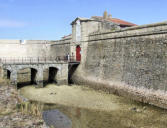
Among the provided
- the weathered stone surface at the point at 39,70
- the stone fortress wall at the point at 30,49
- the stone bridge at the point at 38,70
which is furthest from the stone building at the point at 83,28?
the stone fortress wall at the point at 30,49

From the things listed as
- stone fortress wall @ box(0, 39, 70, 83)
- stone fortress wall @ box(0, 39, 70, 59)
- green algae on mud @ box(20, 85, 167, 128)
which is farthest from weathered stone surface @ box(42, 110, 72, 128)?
stone fortress wall @ box(0, 39, 70, 59)

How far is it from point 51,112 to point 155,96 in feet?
24.7

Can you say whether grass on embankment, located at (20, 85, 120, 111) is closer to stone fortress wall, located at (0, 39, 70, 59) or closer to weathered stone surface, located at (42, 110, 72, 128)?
weathered stone surface, located at (42, 110, 72, 128)

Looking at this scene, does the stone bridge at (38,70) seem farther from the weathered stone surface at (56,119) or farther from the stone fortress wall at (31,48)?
the weathered stone surface at (56,119)

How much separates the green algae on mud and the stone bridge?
2069 millimetres

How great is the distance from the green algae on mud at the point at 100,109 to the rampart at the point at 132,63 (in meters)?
1.02

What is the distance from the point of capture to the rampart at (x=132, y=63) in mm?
12852

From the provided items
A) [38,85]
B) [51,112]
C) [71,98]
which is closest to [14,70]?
[38,85]

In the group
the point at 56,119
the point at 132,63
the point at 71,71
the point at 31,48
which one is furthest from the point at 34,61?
the point at 56,119

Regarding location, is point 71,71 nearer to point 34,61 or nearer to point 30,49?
point 34,61

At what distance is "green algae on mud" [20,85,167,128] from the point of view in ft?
33.2

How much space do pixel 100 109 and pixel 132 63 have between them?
206 inches

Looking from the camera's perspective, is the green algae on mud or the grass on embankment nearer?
the green algae on mud

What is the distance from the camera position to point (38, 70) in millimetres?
19328
